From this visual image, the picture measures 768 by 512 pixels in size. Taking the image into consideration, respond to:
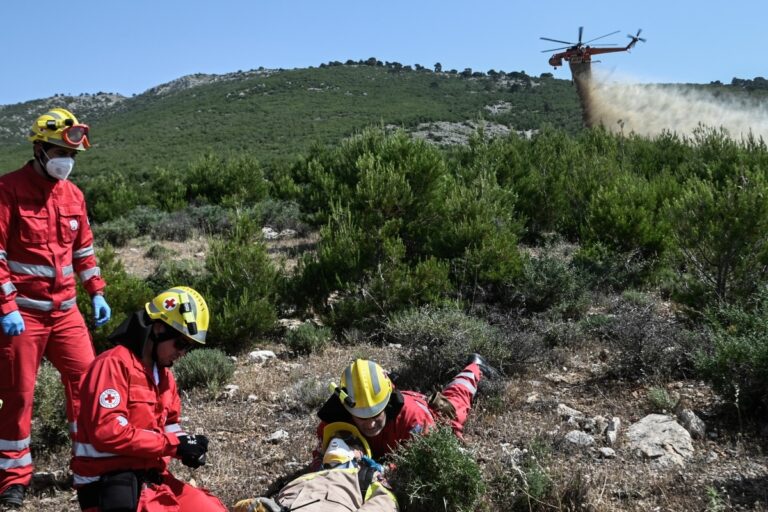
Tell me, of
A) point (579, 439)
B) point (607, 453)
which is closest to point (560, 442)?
point (579, 439)

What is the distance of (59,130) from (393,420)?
270 centimetres

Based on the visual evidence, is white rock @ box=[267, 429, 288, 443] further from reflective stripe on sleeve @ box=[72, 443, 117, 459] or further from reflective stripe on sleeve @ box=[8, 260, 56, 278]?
reflective stripe on sleeve @ box=[8, 260, 56, 278]

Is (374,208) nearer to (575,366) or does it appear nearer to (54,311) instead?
(575,366)

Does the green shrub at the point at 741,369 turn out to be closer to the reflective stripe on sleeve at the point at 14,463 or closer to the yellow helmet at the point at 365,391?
the yellow helmet at the point at 365,391

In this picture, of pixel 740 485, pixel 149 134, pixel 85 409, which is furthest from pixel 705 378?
pixel 149 134

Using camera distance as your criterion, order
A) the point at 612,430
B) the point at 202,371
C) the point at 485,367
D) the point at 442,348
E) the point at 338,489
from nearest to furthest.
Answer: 1. the point at 338,489
2. the point at 612,430
3. the point at 485,367
4. the point at 442,348
5. the point at 202,371

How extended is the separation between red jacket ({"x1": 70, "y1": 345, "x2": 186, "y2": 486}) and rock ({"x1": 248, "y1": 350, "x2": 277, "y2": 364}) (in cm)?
347

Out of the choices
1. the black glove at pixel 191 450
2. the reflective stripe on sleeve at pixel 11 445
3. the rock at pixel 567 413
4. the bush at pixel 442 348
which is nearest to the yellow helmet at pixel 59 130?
the reflective stripe on sleeve at pixel 11 445

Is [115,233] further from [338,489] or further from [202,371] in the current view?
[338,489]

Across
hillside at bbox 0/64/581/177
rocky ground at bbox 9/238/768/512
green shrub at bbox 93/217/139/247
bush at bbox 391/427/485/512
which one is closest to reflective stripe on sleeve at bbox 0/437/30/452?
rocky ground at bbox 9/238/768/512

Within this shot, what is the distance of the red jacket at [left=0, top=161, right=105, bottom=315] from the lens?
3562 millimetres

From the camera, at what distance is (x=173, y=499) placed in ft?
9.85

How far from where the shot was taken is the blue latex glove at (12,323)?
3.41 m

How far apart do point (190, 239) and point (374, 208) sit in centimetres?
765
